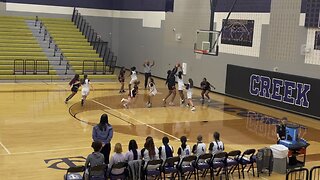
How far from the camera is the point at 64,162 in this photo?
1232cm

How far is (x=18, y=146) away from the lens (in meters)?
13.7

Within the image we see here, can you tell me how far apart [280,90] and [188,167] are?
42.3 ft

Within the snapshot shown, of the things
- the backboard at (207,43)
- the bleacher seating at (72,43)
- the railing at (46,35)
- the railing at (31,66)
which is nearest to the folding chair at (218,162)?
the backboard at (207,43)

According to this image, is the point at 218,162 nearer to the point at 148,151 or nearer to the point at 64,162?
the point at 148,151

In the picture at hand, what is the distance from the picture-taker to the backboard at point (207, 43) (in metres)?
26.4

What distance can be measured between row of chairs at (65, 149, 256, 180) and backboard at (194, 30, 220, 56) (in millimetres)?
14544

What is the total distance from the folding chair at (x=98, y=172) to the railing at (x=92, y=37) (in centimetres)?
2641

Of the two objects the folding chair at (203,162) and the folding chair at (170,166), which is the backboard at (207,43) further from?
the folding chair at (170,166)

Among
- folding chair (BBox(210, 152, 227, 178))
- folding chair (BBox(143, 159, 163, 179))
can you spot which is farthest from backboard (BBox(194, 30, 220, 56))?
folding chair (BBox(143, 159, 163, 179))

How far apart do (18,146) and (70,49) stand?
64.3ft

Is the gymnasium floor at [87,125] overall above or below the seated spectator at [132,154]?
below

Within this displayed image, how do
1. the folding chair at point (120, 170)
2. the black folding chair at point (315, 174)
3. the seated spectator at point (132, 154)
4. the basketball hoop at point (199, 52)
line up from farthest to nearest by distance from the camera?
1. the basketball hoop at point (199, 52)
2. the black folding chair at point (315, 174)
3. the seated spectator at point (132, 154)
4. the folding chair at point (120, 170)

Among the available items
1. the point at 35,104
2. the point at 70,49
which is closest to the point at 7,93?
the point at 35,104

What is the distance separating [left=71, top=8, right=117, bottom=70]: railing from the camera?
3597 centimetres
